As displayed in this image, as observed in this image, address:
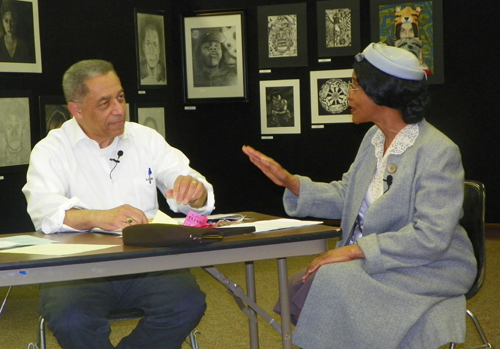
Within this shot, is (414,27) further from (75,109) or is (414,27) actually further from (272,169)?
(75,109)

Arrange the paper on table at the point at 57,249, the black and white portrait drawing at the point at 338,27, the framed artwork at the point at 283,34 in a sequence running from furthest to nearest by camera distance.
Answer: the framed artwork at the point at 283,34, the black and white portrait drawing at the point at 338,27, the paper on table at the point at 57,249

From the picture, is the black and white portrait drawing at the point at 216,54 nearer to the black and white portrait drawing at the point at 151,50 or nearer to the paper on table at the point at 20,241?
the black and white portrait drawing at the point at 151,50

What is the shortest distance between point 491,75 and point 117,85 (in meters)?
5.16

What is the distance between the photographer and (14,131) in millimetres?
5957

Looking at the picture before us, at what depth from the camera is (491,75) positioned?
25.1 ft

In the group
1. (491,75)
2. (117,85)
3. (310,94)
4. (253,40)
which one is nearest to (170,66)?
(253,40)

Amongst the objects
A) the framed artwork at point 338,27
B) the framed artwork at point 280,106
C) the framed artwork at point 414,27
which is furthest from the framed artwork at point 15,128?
the framed artwork at point 414,27

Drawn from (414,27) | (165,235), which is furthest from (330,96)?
(165,235)

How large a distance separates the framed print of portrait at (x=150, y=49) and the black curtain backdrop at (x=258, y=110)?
69mm

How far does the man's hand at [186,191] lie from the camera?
3.22m

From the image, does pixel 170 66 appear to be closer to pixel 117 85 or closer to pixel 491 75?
pixel 491 75

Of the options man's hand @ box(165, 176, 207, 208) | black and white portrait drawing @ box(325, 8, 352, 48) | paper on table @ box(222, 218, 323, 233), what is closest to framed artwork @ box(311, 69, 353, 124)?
black and white portrait drawing @ box(325, 8, 352, 48)

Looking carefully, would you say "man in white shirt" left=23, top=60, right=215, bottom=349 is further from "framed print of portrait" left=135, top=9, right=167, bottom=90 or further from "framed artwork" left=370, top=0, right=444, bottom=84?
"framed artwork" left=370, top=0, right=444, bottom=84

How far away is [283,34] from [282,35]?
0.05ft
